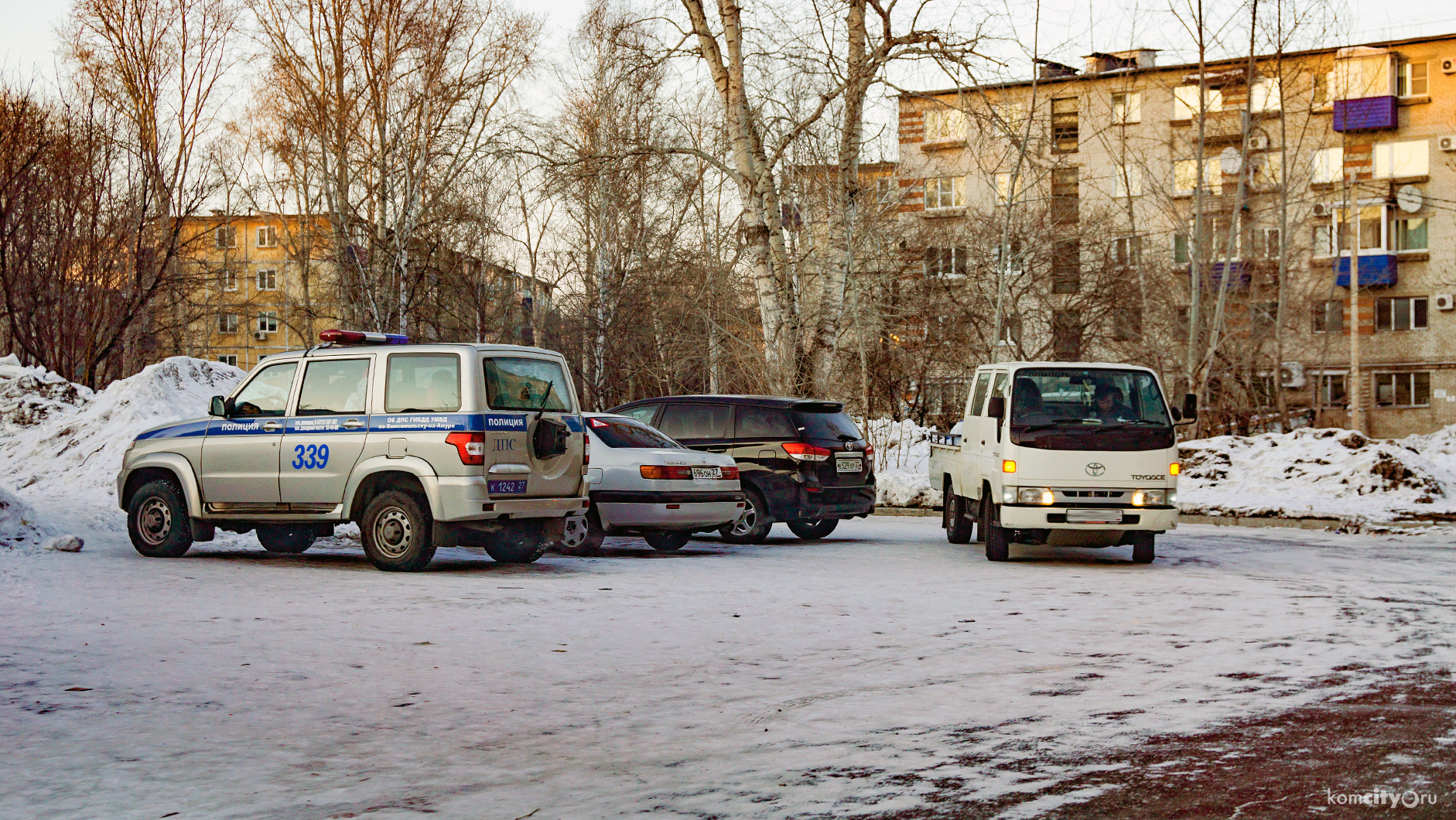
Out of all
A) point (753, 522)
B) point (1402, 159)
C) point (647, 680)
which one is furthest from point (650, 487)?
point (1402, 159)

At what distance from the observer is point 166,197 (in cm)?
3253

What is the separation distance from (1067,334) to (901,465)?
17890 mm

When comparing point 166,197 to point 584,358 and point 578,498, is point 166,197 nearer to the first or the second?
point 584,358

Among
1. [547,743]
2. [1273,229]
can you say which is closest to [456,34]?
[1273,229]

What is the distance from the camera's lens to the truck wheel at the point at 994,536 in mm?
14258

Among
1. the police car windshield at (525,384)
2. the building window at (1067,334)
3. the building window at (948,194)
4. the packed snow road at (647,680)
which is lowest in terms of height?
the packed snow road at (647,680)

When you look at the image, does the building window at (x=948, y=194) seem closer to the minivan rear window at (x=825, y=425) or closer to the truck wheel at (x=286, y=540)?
the minivan rear window at (x=825, y=425)

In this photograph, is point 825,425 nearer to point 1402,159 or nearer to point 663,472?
point 663,472

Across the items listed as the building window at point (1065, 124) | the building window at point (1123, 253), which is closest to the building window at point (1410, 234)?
the building window at point (1065, 124)

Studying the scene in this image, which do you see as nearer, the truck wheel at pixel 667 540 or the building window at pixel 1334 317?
the truck wheel at pixel 667 540

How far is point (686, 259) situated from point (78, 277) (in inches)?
860

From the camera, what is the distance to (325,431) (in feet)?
41.3

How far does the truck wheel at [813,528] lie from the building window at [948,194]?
39.6 metres

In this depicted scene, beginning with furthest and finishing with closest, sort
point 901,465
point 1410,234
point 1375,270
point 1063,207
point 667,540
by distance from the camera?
1. point 1410,234
2. point 1375,270
3. point 1063,207
4. point 901,465
5. point 667,540
